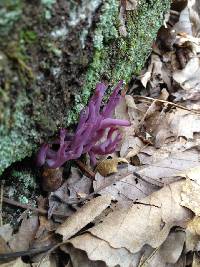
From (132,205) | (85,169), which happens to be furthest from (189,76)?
(132,205)

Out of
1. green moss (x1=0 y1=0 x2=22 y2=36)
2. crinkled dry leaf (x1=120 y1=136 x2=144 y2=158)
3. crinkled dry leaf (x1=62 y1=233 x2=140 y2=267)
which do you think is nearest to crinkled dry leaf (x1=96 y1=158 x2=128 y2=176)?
crinkled dry leaf (x1=120 y1=136 x2=144 y2=158)

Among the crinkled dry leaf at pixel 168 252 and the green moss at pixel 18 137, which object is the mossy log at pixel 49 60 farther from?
the crinkled dry leaf at pixel 168 252

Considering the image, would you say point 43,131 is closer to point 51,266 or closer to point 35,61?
point 35,61

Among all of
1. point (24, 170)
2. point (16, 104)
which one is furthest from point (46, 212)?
point (16, 104)

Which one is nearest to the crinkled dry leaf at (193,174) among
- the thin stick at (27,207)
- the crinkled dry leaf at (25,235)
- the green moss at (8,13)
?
the thin stick at (27,207)

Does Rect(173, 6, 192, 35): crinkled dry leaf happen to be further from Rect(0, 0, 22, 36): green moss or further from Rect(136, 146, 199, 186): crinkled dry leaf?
Rect(0, 0, 22, 36): green moss

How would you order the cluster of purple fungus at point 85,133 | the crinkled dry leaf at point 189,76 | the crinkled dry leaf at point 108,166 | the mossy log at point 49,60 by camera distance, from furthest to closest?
1. the crinkled dry leaf at point 189,76
2. the crinkled dry leaf at point 108,166
3. the cluster of purple fungus at point 85,133
4. the mossy log at point 49,60

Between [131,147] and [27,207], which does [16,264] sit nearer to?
[27,207]
